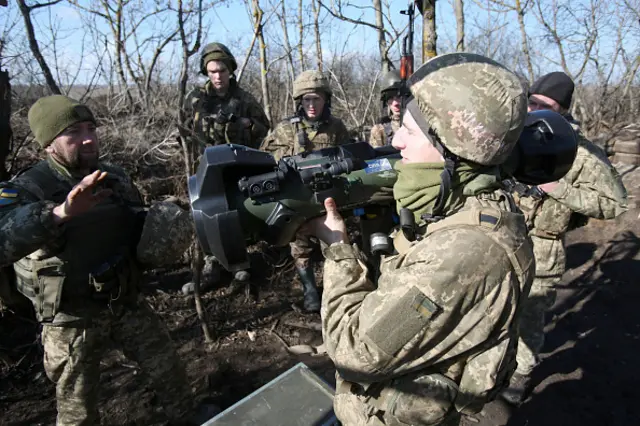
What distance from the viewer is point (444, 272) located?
1.08 m

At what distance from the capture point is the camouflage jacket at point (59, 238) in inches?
76.0

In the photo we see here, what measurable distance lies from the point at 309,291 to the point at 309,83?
2.19 metres

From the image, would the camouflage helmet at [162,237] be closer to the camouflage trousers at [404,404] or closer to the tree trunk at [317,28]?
the camouflage trousers at [404,404]

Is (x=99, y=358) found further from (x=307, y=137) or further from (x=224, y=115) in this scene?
(x=224, y=115)

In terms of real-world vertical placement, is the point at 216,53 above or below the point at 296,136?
above

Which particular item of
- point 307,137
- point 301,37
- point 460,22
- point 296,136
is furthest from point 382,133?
point 301,37

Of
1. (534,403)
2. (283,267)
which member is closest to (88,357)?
(283,267)

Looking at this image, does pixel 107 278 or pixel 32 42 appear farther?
pixel 32 42

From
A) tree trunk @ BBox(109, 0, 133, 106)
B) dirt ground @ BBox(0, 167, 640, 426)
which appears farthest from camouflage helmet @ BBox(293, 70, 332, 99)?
tree trunk @ BBox(109, 0, 133, 106)

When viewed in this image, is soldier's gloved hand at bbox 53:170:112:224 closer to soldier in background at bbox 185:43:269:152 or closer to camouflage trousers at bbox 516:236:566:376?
soldier in background at bbox 185:43:269:152

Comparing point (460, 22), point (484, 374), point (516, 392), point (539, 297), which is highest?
point (460, 22)

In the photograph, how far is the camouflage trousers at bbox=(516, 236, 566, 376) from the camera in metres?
3.11

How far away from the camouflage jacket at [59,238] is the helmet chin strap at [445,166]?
178 centimetres

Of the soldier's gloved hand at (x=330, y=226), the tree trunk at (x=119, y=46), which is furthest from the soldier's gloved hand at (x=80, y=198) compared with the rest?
the tree trunk at (x=119, y=46)
